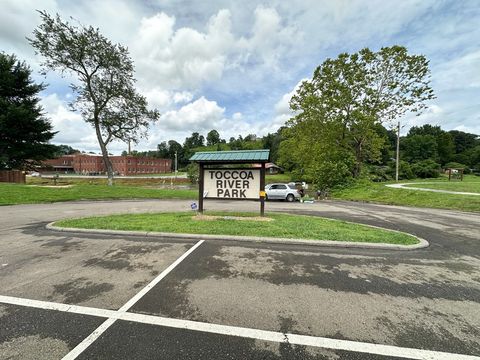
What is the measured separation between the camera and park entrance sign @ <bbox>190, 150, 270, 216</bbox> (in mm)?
8070

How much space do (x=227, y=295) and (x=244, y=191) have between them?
5281 mm

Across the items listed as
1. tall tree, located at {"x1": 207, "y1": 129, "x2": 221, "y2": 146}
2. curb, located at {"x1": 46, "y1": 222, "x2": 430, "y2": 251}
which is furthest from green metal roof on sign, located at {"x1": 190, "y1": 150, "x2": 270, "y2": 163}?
tall tree, located at {"x1": 207, "y1": 129, "x2": 221, "y2": 146}

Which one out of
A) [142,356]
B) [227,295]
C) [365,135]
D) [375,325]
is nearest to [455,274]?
[375,325]

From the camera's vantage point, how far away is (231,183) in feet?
27.5

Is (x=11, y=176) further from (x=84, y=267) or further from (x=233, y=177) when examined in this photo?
(x=84, y=267)

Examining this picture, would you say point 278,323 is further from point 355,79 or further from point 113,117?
point 113,117

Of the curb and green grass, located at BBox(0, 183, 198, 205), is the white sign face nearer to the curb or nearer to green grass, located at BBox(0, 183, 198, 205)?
the curb

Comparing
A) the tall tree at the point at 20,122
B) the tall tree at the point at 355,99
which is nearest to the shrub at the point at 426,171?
the tall tree at the point at 355,99

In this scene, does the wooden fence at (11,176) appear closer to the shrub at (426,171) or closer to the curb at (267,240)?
the curb at (267,240)

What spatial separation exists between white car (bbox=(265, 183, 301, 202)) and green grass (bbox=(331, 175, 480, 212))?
5.11 m

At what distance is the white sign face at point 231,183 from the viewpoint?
822 cm

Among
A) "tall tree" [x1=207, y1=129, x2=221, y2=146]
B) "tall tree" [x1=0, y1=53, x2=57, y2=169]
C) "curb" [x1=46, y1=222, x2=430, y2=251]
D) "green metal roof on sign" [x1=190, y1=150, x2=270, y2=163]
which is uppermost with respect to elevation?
"tall tree" [x1=207, y1=129, x2=221, y2=146]

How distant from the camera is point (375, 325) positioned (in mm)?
2549

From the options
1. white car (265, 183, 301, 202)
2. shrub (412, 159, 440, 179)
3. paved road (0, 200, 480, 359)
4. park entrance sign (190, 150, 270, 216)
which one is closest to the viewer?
paved road (0, 200, 480, 359)
